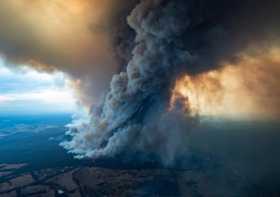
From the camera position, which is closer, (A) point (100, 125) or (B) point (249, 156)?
(B) point (249, 156)

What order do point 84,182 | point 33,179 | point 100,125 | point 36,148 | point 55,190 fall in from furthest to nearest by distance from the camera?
point 36,148 → point 100,125 → point 33,179 → point 84,182 → point 55,190

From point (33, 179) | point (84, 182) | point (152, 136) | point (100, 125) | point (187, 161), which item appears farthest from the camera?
point (100, 125)

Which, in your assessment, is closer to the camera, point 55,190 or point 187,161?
point 55,190

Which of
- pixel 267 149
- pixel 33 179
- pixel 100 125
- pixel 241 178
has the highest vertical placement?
pixel 100 125

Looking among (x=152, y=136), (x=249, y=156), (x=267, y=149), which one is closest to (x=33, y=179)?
(x=152, y=136)

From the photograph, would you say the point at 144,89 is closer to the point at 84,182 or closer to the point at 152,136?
the point at 152,136

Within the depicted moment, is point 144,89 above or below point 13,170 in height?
above

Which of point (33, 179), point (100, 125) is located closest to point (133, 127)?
point (100, 125)

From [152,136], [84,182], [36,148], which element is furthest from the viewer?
[36,148]

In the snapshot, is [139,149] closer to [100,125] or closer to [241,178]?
[100,125]
